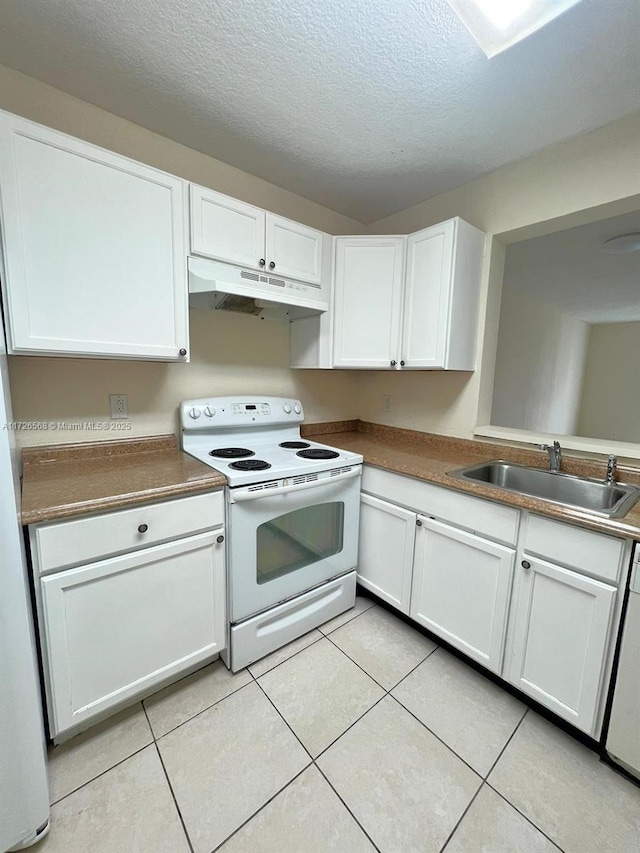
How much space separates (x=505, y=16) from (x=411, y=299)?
1.04m

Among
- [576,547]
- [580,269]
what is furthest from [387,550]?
[580,269]

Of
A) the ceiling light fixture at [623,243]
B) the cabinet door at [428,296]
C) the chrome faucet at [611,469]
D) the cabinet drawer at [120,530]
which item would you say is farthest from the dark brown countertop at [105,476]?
the ceiling light fixture at [623,243]

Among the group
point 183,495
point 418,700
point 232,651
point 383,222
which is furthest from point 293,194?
point 418,700

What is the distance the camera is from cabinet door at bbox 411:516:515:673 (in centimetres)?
138

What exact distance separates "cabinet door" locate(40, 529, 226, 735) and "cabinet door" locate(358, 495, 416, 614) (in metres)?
0.81

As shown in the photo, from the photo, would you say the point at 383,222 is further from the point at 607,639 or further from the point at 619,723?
the point at 619,723

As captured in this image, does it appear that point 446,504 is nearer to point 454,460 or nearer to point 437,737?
point 454,460

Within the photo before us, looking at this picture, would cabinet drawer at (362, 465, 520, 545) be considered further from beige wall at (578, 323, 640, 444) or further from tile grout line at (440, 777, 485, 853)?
beige wall at (578, 323, 640, 444)

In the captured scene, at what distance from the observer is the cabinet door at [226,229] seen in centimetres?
149

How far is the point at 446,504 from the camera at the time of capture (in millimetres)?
1521

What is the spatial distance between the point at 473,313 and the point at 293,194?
1.31 meters

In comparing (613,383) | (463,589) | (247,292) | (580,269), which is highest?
(580,269)

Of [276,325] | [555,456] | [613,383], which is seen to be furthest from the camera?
[613,383]

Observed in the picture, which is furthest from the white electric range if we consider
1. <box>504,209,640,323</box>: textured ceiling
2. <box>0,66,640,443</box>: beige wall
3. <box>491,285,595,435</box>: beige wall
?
<box>491,285,595,435</box>: beige wall
